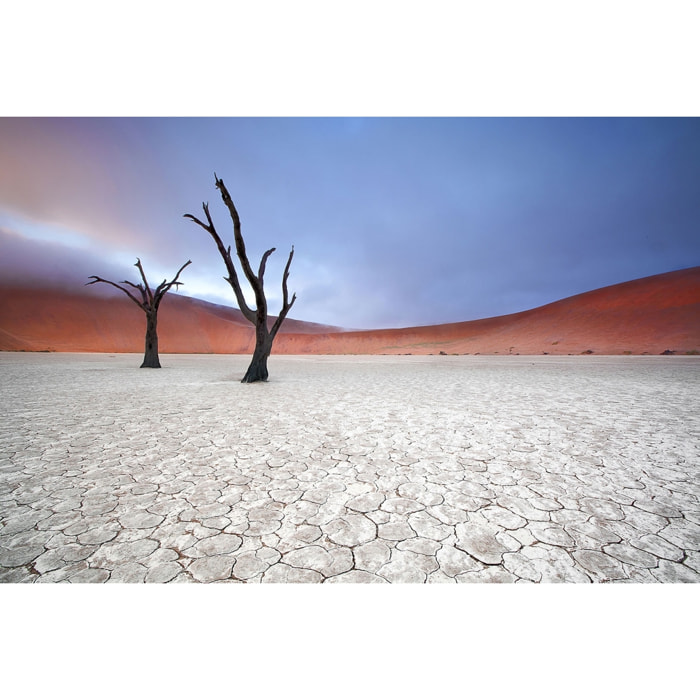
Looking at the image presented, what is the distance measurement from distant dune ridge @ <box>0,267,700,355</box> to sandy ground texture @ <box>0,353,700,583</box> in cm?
3495

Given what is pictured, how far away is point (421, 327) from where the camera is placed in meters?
71.7

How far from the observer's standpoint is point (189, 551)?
5.82 feet

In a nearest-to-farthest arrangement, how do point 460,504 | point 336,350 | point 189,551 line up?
point 189,551 < point 460,504 < point 336,350

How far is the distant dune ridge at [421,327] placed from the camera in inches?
1310

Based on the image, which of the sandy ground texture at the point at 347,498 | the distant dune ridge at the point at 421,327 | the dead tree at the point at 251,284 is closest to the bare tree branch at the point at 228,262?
the dead tree at the point at 251,284

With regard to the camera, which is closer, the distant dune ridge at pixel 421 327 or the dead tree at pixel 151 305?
the dead tree at pixel 151 305

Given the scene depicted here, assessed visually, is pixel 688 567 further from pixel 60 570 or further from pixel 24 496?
→ pixel 24 496

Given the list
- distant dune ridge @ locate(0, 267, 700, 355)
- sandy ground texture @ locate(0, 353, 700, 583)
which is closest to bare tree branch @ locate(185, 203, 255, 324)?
sandy ground texture @ locate(0, 353, 700, 583)

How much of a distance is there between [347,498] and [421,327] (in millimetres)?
71641

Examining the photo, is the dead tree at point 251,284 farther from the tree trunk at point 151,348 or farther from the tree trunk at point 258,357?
the tree trunk at point 151,348

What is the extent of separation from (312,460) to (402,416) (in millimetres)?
2406

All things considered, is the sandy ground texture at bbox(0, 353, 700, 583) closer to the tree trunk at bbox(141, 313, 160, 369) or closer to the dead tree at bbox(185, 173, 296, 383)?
the dead tree at bbox(185, 173, 296, 383)

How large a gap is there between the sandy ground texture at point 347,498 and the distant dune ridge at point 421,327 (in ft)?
115

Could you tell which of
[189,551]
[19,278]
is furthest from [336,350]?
[189,551]
